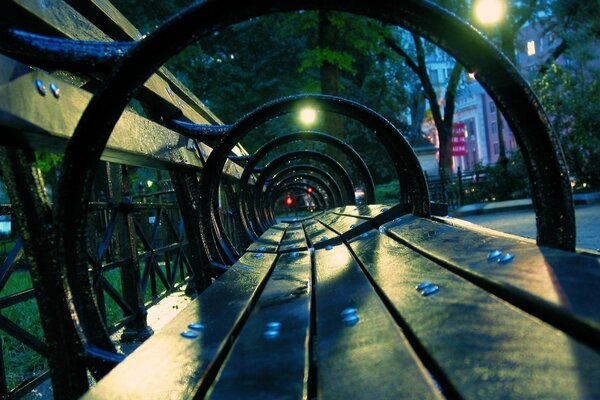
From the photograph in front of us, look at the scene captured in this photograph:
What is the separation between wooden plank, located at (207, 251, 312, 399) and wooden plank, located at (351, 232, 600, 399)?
172 millimetres

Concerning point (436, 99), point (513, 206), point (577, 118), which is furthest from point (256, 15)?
point (436, 99)

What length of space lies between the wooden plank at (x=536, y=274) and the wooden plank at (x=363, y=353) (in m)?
0.18

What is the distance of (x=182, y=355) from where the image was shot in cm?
95

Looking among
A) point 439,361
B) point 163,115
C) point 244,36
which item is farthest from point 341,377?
point 244,36

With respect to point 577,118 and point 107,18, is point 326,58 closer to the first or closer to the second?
point 577,118

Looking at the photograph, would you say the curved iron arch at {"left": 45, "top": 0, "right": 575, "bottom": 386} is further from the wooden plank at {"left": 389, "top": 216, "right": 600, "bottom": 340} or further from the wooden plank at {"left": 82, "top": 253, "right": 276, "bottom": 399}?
Answer: the wooden plank at {"left": 82, "top": 253, "right": 276, "bottom": 399}

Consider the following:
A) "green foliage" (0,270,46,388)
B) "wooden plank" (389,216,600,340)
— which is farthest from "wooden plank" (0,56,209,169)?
"green foliage" (0,270,46,388)

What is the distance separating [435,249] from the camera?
148 centimetres

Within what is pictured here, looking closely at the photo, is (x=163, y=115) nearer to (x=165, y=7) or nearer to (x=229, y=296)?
(x=229, y=296)

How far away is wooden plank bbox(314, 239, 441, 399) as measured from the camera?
0.68 meters

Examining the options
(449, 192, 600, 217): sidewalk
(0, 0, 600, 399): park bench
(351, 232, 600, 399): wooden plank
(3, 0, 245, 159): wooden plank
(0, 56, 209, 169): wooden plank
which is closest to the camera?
(351, 232, 600, 399): wooden plank

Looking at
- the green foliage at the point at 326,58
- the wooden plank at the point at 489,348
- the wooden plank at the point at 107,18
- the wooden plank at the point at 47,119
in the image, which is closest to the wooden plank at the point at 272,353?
the wooden plank at the point at 489,348

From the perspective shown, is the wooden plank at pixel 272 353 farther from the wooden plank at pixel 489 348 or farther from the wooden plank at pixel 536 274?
the wooden plank at pixel 536 274

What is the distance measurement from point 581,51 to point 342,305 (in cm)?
2460
